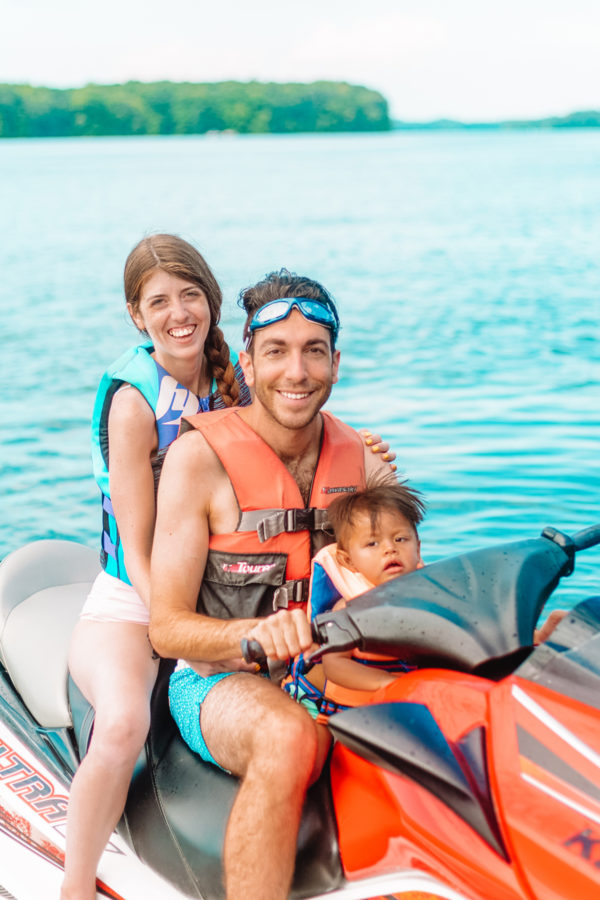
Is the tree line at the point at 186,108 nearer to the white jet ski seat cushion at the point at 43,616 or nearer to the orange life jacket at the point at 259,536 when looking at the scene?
the white jet ski seat cushion at the point at 43,616

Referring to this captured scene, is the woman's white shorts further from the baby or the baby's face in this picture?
the baby's face

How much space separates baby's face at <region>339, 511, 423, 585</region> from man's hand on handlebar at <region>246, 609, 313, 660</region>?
31cm

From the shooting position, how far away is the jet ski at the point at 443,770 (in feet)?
4.82

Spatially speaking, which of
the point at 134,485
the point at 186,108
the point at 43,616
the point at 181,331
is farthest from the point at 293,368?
the point at 186,108

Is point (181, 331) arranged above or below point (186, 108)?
below

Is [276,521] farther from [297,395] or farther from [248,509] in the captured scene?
[297,395]

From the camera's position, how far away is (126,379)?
2721mm

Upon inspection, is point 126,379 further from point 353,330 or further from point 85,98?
point 85,98

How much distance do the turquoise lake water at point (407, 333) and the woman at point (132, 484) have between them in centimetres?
224

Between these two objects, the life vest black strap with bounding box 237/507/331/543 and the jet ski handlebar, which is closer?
the jet ski handlebar

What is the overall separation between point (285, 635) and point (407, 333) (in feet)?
35.2

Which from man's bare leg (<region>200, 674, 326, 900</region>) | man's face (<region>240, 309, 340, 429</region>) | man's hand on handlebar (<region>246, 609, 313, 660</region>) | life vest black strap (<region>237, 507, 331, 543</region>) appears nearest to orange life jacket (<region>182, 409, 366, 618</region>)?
life vest black strap (<region>237, 507, 331, 543</region>)

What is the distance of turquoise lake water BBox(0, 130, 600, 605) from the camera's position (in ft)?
22.0

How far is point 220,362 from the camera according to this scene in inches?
119
